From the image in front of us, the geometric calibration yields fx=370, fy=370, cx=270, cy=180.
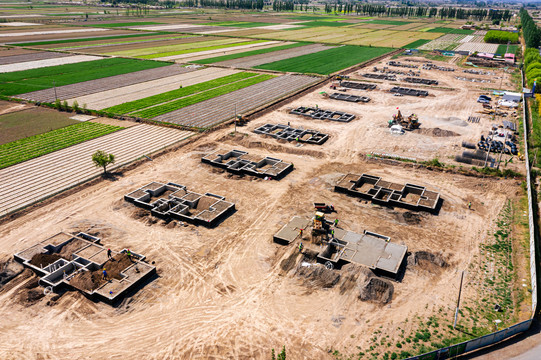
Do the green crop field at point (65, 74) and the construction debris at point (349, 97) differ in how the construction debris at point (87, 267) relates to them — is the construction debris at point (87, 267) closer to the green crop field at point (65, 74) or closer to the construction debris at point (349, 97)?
the construction debris at point (349, 97)

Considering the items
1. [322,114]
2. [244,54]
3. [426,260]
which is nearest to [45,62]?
[244,54]

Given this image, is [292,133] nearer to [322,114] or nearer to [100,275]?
[322,114]

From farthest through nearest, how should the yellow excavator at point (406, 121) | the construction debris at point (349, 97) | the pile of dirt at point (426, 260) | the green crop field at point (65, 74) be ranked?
the green crop field at point (65, 74) → the construction debris at point (349, 97) → the yellow excavator at point (406, 121) → the pile of dirt at point (426, 260)

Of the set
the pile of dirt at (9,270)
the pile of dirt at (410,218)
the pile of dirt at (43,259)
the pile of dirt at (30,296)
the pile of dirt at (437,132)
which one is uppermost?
the pile of dirt at (437,132)

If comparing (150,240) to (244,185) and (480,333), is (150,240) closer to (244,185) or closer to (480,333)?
(244,185)

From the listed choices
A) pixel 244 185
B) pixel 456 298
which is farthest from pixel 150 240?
pixel 456 298

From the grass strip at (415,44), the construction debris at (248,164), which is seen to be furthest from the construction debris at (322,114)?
the grass strip at (415,44)

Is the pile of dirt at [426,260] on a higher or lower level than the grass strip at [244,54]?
lower
